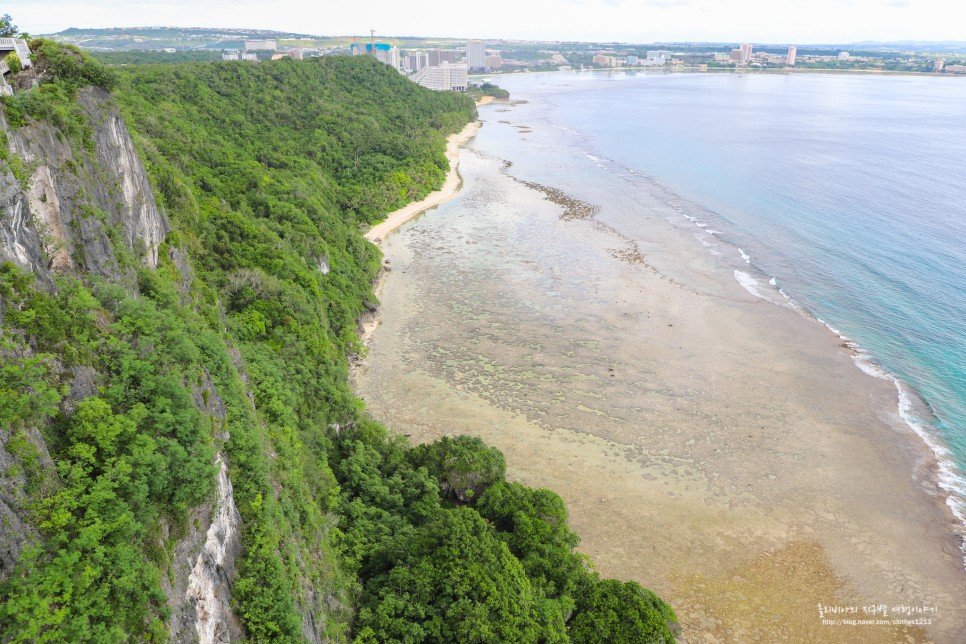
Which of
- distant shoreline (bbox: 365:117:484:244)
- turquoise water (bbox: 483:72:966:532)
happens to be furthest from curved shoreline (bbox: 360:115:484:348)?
turquoise water (bbox: 483:72:966:532)

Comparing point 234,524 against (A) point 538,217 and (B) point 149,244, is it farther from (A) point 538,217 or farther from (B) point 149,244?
(A) point 538,217

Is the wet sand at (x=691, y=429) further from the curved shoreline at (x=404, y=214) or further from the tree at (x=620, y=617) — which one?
the tree at (x=620, y=617)

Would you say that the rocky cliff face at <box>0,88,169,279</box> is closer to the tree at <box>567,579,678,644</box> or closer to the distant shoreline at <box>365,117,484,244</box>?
the tree at <box>567,579,678,644</box>

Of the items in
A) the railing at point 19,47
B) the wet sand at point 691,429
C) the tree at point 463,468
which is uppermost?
the railing at point 19,47

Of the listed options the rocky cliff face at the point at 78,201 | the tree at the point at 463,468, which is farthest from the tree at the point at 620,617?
the rocky cliff face at the point at 78,201

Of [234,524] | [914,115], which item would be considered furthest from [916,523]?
[914,115]

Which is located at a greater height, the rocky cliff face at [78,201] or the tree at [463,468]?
the rocky cliff face at [78,201]
